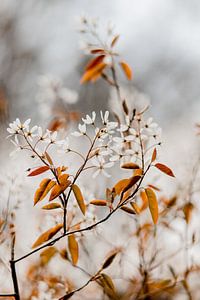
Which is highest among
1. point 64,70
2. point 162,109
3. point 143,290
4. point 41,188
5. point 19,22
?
point 19,22

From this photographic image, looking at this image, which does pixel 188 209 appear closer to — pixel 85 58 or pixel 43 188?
pixel 43 188

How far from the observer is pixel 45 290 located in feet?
2.67

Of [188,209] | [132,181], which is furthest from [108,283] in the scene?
[188,209]

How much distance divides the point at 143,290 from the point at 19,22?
3.19m

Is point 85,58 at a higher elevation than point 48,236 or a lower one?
higher

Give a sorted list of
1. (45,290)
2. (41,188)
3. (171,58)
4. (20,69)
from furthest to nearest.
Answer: (171,58), (20,69), (45,290), (41,188)

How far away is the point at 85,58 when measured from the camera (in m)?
4.17

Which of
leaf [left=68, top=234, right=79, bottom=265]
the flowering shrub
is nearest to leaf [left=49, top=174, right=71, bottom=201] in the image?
the flowering shrub

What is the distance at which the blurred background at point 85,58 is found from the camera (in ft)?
10.9

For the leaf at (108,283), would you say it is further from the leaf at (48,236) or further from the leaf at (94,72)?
the leaf at (94,72)

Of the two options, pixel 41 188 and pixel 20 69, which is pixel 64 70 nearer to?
pixel 20 69

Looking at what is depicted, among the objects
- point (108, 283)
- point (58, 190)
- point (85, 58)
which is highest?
point (85, 58)

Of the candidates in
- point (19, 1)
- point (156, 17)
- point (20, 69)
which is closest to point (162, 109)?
point (156, 17)

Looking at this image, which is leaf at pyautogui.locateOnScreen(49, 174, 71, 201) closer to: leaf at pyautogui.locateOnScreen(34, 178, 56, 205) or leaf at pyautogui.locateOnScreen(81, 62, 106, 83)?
leaf at pyautogui.locateOnScreen(34, 178, 56, 205)
